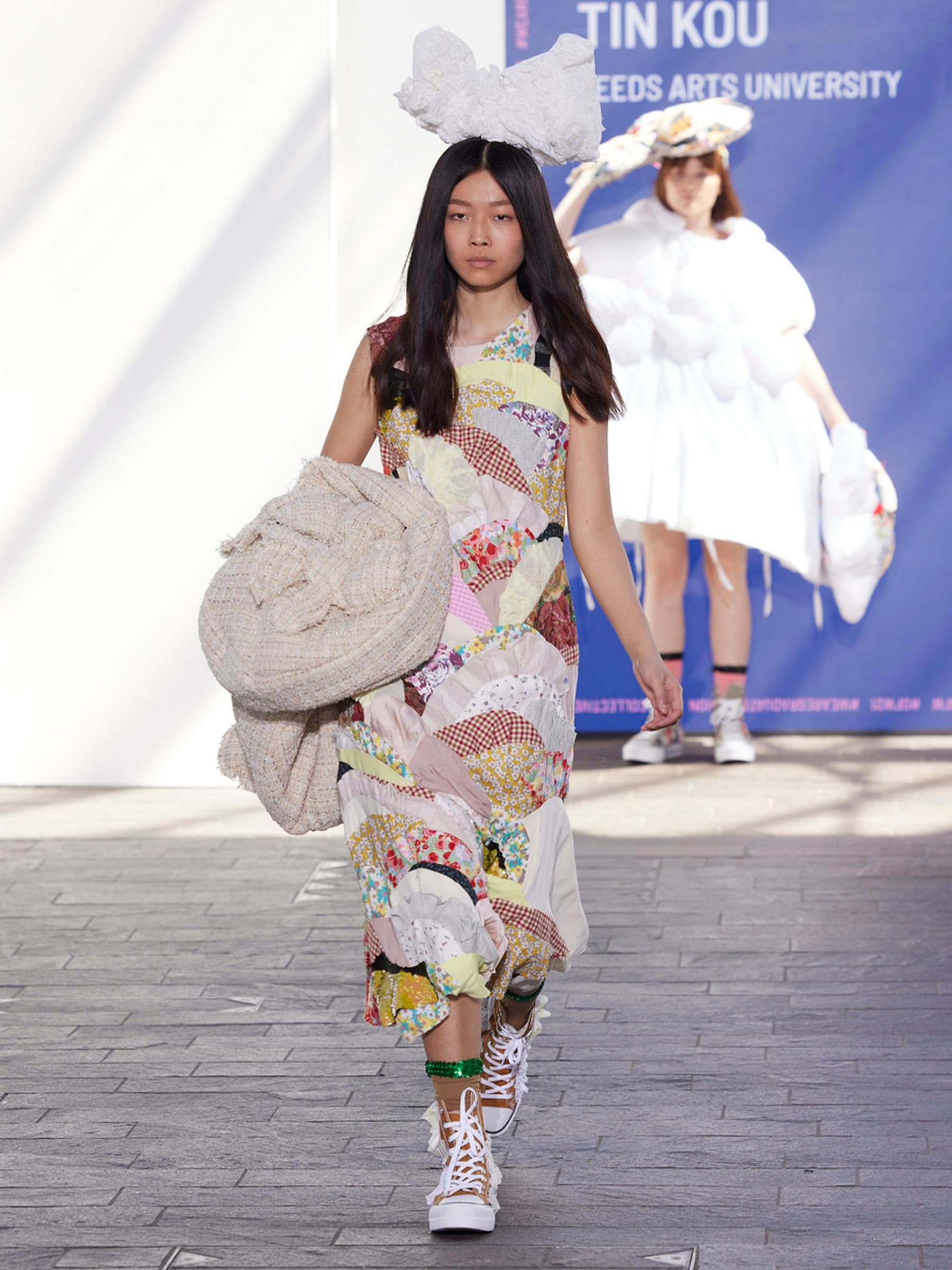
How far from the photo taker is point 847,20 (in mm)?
6199

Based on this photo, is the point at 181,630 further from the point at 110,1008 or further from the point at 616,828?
the point at 110,1008

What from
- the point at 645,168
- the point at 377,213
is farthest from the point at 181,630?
the point at 645,168

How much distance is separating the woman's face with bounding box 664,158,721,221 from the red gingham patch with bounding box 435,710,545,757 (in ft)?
Answer: 12.9

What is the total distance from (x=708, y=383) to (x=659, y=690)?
11.8 feet

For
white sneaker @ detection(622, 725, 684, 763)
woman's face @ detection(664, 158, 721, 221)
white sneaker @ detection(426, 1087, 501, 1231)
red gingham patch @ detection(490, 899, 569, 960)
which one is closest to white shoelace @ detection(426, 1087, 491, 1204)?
white sneaker @ detection(426, 1087, 501, 1231)

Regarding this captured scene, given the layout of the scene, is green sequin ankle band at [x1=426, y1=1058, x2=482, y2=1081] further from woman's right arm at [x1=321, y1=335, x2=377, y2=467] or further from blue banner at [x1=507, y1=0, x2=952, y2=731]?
→ blue banner at [x1=507, y1=0, x2=952, y2=731]

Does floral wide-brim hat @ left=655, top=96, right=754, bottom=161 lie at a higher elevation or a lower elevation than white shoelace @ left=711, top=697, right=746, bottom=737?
higher

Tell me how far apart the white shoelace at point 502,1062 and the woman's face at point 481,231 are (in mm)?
1100

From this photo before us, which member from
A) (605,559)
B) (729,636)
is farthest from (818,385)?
(605,559)

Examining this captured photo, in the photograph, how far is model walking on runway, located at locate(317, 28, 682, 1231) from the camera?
103 inches

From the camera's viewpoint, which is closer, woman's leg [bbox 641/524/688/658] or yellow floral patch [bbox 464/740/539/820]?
yellow floral patch [bbox 464/740/539/820]

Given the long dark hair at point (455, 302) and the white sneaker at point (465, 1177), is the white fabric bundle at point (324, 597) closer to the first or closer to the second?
the long dark hair at point (455, 302)

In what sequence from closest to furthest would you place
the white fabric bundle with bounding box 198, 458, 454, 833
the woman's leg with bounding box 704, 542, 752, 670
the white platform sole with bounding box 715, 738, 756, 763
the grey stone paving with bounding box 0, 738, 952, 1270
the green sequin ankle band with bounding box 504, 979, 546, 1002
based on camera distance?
1. the white fabric bundle with bounding box 198, 458, 454, 833
2. the grey stone paving with bounding box 0, 738, 952, 1270
3. the green sequin ankle band with bounding box 504, 979, 546, 1002
4. the white platform sole with bounding box 715, 738, 756, 763
5. the woman's leg with bounding box 704, 542, 752, 670

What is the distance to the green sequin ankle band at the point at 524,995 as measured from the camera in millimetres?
2885
